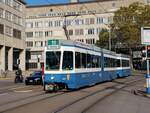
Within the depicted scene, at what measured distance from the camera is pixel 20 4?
8850 cm

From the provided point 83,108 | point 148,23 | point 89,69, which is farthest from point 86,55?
point 148,23

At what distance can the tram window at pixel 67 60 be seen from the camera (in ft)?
80.6

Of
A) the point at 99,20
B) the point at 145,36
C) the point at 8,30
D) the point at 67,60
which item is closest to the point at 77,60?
the point at 67,60

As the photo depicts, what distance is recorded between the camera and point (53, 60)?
24.5m

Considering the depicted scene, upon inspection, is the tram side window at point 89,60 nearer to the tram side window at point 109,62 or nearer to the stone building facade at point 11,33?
the tram side window at point 109,62

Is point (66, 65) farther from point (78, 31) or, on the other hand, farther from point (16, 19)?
point (78, 31)

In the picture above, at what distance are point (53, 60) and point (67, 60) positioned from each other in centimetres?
86

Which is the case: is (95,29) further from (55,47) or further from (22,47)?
(55,47)

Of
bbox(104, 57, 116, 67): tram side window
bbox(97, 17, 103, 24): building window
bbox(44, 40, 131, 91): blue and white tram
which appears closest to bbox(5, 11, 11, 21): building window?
bbox(104, 57, 116, 67): tram side window

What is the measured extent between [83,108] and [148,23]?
5800 centimetres

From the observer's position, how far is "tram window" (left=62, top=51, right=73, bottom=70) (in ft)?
80.6

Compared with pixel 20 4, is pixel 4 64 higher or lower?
lower

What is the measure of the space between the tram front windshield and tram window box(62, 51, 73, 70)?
1.25ft

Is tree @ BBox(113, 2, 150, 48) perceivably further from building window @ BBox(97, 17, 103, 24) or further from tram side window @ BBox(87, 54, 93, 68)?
building window @ BBox(97, 17, 103, 24)
